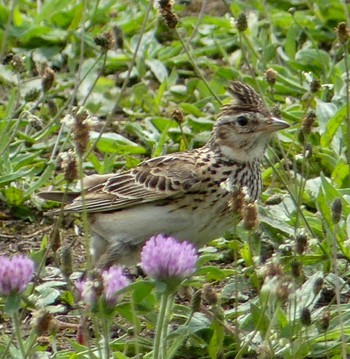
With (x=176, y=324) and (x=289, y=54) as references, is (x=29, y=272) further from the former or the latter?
(x=289, y=54)

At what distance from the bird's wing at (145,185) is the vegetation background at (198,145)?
267 mm

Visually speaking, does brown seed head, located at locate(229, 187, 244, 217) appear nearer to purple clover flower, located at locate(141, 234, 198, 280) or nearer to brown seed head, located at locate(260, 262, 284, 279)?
brown seed head, located at locate(260, 262, 284, 279)

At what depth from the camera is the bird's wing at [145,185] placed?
6082 millimetres

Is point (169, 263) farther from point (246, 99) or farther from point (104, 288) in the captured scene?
point (246, 99)

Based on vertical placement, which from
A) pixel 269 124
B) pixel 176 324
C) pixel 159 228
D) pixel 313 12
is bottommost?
pixel 176 324

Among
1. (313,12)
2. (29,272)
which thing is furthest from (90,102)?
(29,272)

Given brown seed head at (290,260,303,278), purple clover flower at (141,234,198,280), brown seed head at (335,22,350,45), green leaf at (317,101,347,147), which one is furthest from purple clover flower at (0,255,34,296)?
green leaf at (317,101,347,147)

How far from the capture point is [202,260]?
5.94 m

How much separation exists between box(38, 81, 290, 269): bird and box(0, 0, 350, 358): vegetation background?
15cm

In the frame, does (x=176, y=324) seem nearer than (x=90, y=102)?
Yes

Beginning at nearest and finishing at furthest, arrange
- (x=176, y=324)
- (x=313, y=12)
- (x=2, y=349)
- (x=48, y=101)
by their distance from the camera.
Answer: (x=2, y=349), (x=176, y=324), (x=48, y=101), (x=313, y=12)

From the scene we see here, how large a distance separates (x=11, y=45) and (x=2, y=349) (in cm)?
428

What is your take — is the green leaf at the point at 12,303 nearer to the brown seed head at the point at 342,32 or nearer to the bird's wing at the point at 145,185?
the bird's wing at the point at 145,185

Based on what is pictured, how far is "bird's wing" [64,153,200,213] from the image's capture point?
6.08 metres
